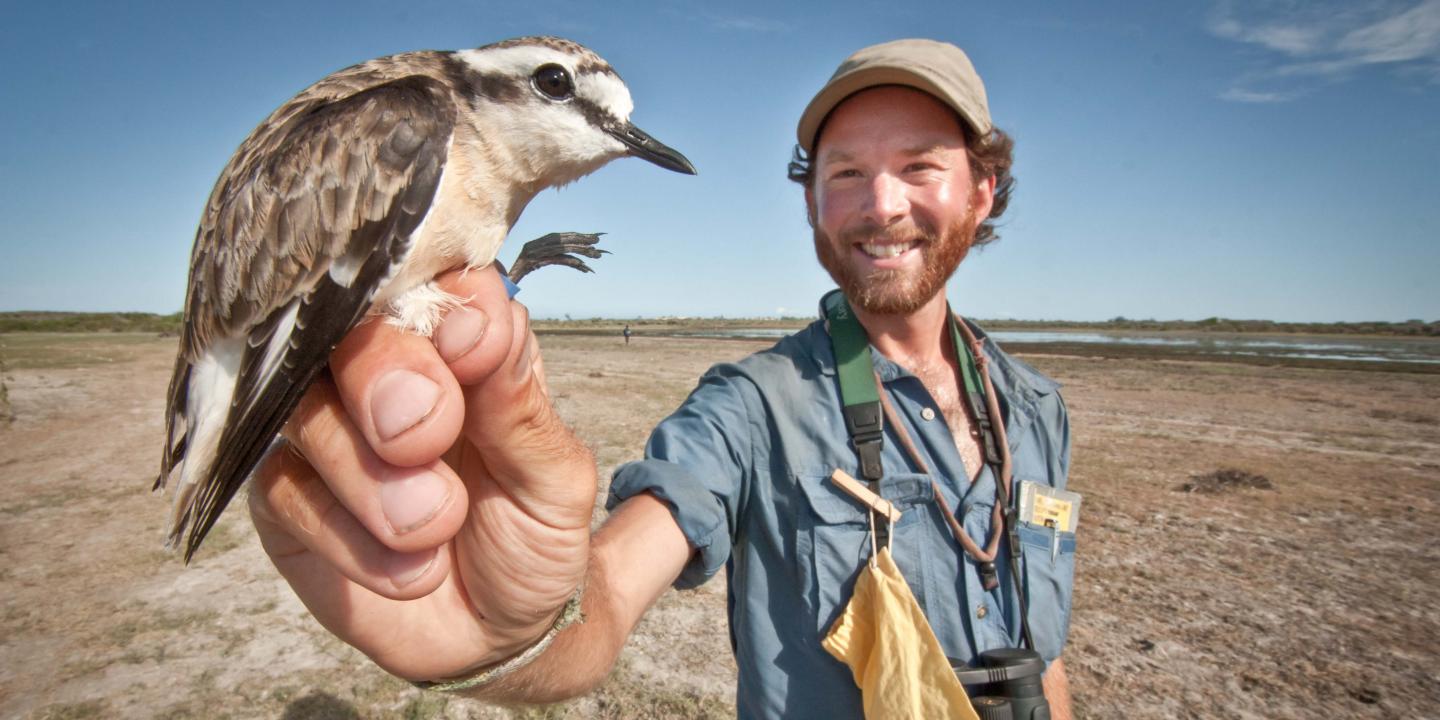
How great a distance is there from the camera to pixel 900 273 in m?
3.27

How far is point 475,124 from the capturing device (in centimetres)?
237

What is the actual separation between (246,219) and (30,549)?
8.30 m

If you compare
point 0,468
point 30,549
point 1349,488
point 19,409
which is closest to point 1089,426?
point 1349,488

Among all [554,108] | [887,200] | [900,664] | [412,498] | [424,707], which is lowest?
[424,707]

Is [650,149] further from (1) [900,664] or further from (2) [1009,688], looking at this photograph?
(2) [1009,688]

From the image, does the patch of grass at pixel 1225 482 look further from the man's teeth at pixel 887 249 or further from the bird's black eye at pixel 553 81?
the bird's black eye at pixel 553 81

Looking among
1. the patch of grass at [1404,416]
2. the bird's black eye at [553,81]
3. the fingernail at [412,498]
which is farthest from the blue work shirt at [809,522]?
the patch of grass at [1404,416]

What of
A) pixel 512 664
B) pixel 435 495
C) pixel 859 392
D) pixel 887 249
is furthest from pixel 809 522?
pixel 435 495

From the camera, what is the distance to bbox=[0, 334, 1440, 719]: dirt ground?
4.76 metres

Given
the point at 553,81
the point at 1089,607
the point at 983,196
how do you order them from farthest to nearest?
the point at 1089,607
the point at 983,196
the point at 553,81

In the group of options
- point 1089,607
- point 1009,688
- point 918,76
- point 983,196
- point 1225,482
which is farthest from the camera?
point 1225,482

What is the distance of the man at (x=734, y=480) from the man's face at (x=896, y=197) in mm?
11

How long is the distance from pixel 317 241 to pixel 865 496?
214 centimetres

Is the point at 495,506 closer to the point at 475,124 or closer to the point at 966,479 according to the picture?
the point at 475,124
